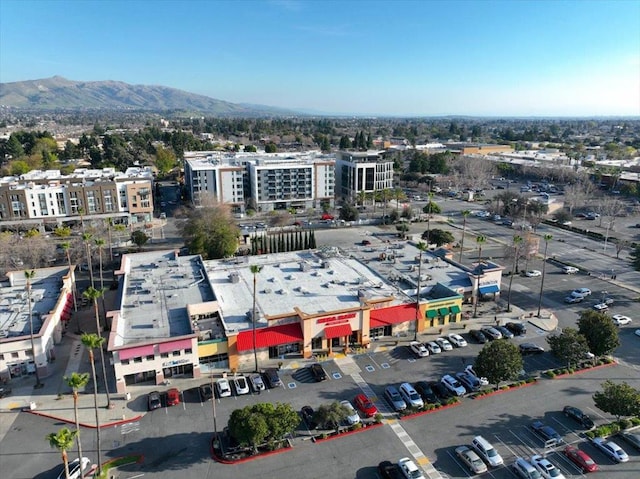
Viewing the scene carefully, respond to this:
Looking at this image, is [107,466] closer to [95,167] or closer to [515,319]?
[515,319]

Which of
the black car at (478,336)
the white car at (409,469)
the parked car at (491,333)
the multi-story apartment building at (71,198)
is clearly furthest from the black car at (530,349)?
the multi-story apartment building at (71,198)

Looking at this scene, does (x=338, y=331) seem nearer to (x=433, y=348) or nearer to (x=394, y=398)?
(x=394, y=398)

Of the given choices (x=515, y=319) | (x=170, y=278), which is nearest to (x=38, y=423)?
(x=170, y=278)

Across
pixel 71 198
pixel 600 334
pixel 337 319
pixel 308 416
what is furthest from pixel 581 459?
pixel 71 198

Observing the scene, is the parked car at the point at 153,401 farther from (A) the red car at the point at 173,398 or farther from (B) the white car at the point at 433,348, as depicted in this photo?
(B) the white car at the point at 433,348

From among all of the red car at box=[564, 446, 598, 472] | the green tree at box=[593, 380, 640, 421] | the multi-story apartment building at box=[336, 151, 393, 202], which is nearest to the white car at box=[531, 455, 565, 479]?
the red car at box=[564, 446, 598, 472]

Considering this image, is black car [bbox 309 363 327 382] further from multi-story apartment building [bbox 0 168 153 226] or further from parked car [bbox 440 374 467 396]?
multi-story apartment building [bbox 0 168 153 226]
